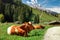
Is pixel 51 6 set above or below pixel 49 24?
above

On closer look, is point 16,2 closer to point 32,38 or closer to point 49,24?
point 49,24

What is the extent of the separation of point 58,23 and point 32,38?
135 inches

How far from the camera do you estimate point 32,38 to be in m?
6.25

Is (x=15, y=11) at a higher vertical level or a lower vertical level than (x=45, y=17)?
higher

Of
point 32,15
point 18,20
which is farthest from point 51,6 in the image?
point 18,20

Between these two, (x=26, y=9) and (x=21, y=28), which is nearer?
(x=21, y=28)

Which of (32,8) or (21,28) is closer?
(21,28)

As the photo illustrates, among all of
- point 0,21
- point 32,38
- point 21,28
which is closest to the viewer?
point 32,38

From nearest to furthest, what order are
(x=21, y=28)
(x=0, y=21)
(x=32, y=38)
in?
(x=32, y=38), (x=21, y=28), (x=0, y=21)

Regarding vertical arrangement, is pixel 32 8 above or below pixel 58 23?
above

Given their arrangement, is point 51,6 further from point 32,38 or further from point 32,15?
point 32,38

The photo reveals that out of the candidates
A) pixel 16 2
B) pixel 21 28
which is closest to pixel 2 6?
pixel 16 2

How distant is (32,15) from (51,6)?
34.0 inches

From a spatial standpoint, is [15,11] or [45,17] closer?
[45,17]
